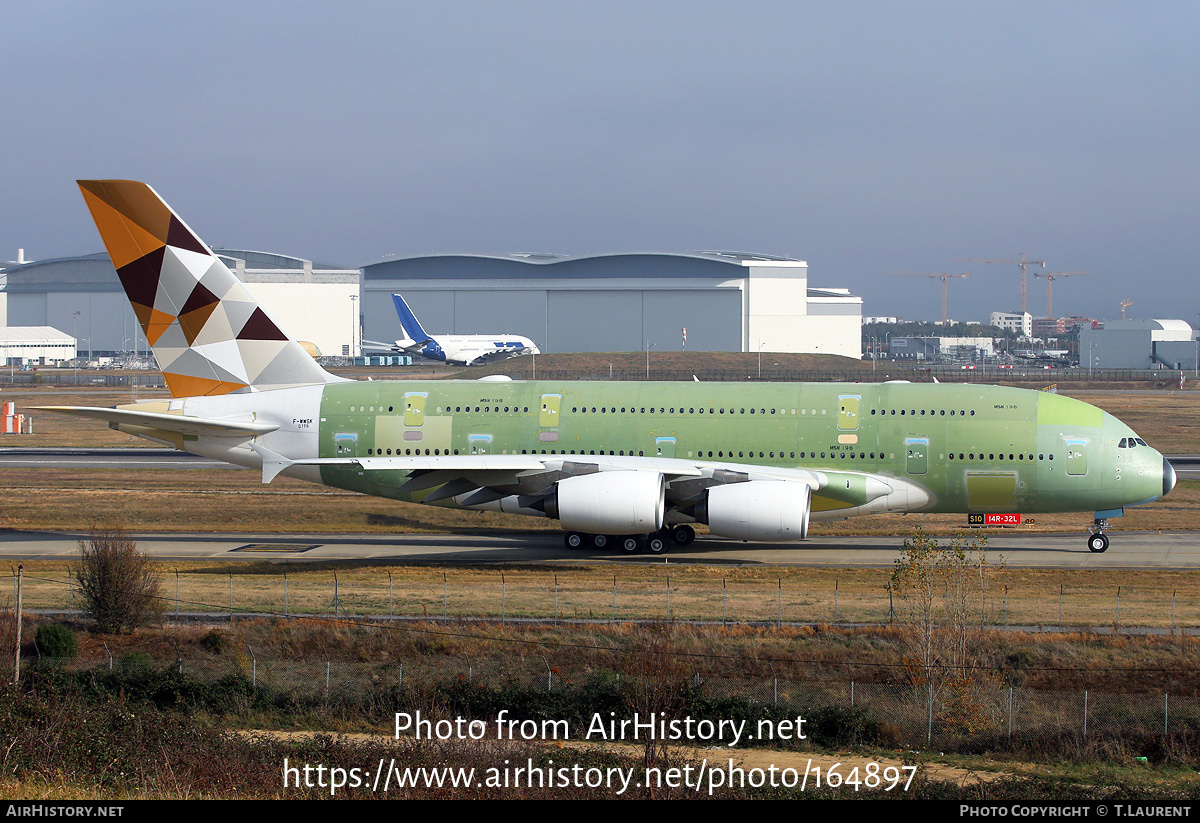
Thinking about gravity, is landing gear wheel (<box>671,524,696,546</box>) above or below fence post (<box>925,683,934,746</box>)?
above

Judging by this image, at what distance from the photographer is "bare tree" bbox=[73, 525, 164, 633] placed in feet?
99.5

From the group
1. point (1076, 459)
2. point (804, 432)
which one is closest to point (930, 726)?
point (804, 432)

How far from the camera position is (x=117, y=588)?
100 feet

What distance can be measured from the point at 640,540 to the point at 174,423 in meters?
16.2

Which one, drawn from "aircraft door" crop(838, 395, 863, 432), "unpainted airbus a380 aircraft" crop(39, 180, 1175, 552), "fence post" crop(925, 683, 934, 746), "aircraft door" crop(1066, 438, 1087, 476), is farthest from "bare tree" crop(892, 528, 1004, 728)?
"aircraft door" crop(1066, 438, 1087, 476)

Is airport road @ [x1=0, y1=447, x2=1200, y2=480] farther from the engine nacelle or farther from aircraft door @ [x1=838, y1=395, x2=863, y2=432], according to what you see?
the engine nacelle

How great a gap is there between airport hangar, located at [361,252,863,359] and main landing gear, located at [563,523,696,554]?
136959mm

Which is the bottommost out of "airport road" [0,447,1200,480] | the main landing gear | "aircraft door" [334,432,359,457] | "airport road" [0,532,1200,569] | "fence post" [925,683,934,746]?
"fence post" [925,683,934,746]

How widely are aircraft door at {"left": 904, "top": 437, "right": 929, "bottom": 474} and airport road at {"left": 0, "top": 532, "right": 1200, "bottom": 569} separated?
3127 millimetres

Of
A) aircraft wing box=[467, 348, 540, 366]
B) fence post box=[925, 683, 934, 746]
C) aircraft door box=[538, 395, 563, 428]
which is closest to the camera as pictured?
fence post box=[925, 683, 934, 746]

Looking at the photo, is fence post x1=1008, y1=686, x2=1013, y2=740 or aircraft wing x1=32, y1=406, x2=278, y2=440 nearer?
fence post x1=1008, y1=686, x2=1013, y2=740

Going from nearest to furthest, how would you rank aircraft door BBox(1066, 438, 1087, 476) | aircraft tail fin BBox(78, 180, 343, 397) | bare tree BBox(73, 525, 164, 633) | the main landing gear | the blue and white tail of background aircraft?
bare tree BBox(73, 525, 164, 633), aircraft door BBox(1066, 438, 1087, 476), aircraft tail fin BBox(78, 180, 343, 397), the main landing gear, the blue and white tail of background aircraft

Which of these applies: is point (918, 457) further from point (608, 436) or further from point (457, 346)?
point (457, 346)

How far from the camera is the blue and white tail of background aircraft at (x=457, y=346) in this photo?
541 ft
